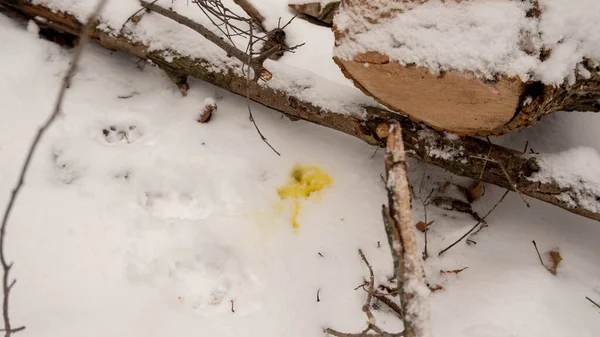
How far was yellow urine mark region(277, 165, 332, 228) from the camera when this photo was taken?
2250 millimetres

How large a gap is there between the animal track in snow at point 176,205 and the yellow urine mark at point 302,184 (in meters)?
0.41

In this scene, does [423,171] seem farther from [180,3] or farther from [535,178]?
[180,3]

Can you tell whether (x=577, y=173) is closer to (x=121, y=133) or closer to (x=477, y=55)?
(x=477, y=55)

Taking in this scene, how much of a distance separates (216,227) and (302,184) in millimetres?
524

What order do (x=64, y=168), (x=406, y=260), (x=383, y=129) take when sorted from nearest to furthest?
1. (x=406, y=260)
2. (x=383, y=129)
3. (x=64, y=168)

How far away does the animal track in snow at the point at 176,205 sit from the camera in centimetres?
210

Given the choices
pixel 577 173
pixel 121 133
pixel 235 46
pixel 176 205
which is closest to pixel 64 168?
pixel 121 133

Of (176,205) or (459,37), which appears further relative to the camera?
(176,205)

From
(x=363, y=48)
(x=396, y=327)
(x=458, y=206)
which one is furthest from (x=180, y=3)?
(x=396, y=327)

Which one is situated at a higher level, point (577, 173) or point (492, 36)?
point (492, 36)

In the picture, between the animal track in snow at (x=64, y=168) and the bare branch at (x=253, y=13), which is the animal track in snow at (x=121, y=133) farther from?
the bare branch at (x=253, y=13)

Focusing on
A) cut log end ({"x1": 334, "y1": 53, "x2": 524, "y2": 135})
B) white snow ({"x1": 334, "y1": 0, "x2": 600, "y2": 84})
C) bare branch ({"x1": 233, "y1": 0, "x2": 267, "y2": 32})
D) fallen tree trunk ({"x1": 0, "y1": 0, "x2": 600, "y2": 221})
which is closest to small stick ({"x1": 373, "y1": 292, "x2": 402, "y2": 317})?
fallen tree trunk ({"x1": 0, "y1": 0, "x2": 600, "y2": 221})

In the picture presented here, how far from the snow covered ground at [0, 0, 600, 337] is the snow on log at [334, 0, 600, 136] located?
60 cm

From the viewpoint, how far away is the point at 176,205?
2141mm
